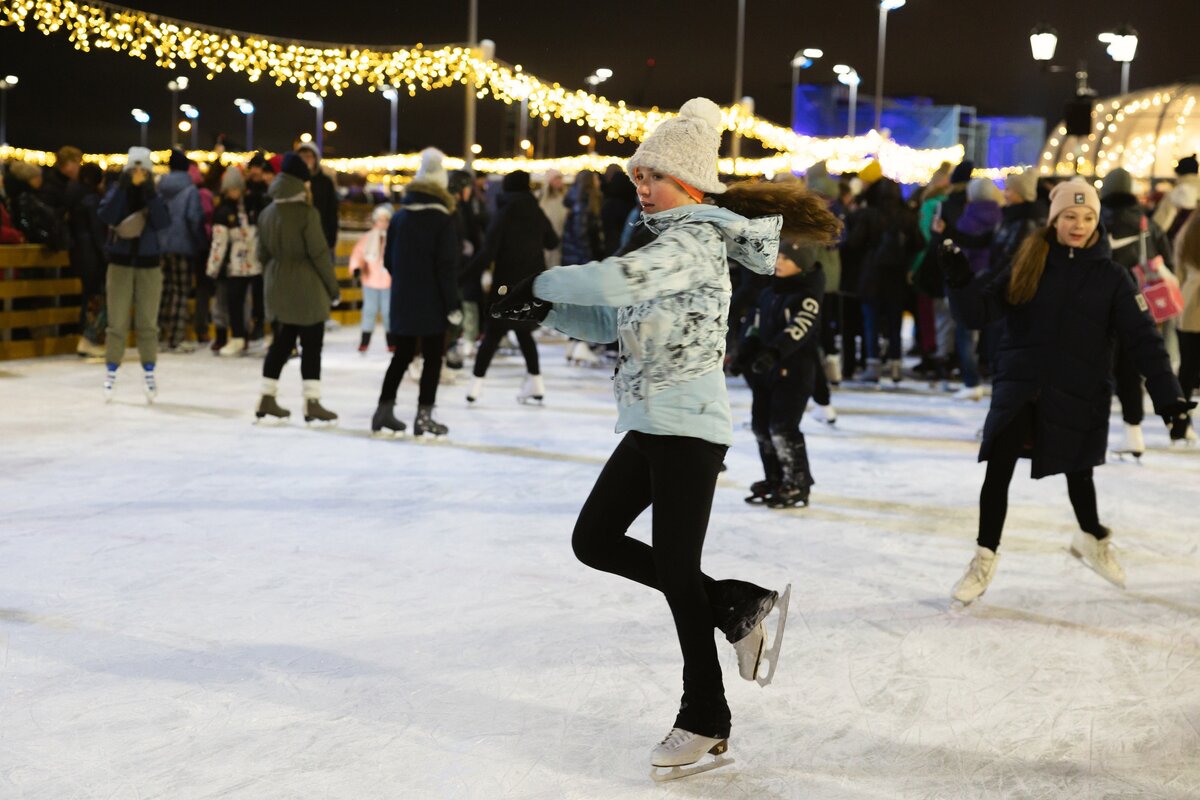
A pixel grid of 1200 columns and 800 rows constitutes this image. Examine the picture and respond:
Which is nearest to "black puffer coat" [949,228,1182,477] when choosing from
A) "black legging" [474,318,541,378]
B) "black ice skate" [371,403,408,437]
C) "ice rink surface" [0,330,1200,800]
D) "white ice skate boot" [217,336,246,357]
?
"ice rink surface" [0,330,1200,800]

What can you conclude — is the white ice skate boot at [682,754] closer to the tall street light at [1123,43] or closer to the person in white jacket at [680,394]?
the person in white jacket at [680,394]

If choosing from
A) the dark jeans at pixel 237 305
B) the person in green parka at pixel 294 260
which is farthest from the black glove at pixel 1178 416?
the dark jeans at pixel 237 305

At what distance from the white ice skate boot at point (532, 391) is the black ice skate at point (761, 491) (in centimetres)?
362

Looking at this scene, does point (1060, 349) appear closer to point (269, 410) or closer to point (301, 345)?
point (301, 345)

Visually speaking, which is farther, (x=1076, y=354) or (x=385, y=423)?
(x=385, y=423)

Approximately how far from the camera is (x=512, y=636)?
4.29 meters

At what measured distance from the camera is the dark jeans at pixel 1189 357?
30.6ft

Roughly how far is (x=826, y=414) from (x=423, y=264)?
3.14 meters

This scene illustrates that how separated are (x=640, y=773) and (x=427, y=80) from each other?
13.7 meters

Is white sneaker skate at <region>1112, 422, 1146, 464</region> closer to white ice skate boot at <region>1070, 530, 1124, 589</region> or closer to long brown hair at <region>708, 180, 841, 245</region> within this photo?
white ice skate boot at <region>1070, 530, 1124, 589</region>

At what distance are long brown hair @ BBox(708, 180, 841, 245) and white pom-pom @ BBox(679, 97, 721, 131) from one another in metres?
0.17

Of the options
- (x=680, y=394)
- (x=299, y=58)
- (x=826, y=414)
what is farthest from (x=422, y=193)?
(x=299, y=58)

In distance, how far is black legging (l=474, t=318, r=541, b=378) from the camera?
9.70m

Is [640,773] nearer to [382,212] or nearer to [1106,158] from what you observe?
[382,212]
